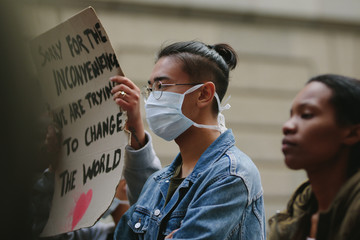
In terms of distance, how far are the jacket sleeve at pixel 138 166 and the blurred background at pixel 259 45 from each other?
390 cm

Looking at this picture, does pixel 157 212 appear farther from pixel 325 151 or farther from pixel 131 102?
pixel 325 151

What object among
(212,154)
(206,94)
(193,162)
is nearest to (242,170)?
(212,154)

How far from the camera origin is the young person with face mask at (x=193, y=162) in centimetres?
233

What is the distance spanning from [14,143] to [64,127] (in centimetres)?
153

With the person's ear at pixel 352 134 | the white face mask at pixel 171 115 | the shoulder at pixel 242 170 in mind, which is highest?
the person's ear at pixel 352 134

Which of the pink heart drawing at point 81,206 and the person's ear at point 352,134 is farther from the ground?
the person's ear at point 352,134

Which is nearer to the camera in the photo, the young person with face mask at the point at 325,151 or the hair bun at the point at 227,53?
the young person with face mask at the point at 325,151

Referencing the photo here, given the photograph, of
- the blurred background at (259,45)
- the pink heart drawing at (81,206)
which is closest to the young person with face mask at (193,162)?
the pink heart drawing at (81,206)

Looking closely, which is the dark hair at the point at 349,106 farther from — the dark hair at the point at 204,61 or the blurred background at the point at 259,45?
the blurred background at the point at 259,45

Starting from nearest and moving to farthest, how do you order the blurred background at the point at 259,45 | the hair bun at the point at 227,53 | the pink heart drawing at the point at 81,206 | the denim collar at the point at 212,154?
the pink heart drawing at the point at 81,206 < the denim collar at the point at 212,154 < the hair bun at the point at 227,53 < the blurred background at the point at 259,45

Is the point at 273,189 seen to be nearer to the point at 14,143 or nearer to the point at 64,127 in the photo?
the point at 64,127

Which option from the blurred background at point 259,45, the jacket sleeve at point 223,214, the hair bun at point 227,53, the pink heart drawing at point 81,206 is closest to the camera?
the jacket sleeve at point 223,214

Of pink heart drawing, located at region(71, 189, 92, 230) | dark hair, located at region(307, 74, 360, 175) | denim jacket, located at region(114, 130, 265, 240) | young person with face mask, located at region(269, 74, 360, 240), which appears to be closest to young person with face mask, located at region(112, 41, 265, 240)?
denim jacket, located at region(114, 130, 265, 240)

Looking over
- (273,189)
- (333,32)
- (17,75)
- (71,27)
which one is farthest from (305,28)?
(17,75)
